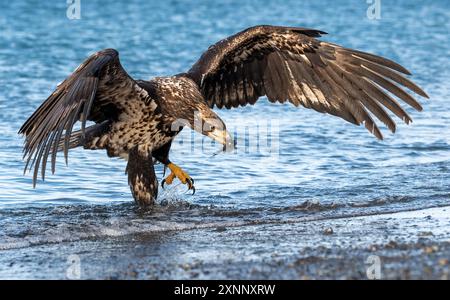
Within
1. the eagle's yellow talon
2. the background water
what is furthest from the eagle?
the background water

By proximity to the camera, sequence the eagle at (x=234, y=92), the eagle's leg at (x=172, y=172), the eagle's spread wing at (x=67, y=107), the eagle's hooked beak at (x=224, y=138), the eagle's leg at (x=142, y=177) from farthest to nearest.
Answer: the eagle's leg at (x=172, y=172) < the eagle's leg at (x=142, y=177) < the eagle at (x=234, y=92) < the eagle's hooked beak at (x=224, y=138) < the eagle's spread wing at (x=67, y=107)

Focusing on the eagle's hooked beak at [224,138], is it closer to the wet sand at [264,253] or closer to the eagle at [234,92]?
the eagle at [234,92]

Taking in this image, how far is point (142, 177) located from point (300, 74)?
67.9 inches

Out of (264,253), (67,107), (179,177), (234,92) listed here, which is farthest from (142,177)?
(264,253)

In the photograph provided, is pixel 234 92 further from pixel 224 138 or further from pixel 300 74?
pixel 224 138

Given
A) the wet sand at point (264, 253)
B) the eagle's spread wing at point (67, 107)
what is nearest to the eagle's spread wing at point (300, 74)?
the wet sand at point (264, 253)

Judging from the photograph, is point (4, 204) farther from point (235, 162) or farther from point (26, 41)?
point (26, 41)

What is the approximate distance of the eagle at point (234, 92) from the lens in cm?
805

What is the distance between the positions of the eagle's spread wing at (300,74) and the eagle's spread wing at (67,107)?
148 cm

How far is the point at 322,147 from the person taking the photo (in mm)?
11445

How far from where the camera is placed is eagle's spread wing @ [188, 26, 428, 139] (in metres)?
8.30

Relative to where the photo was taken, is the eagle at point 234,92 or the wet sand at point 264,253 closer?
the wet sand at point 264,253

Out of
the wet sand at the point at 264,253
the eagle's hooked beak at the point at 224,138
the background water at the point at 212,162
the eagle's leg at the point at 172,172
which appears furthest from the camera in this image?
the eagle's leg at the point at 172,172
